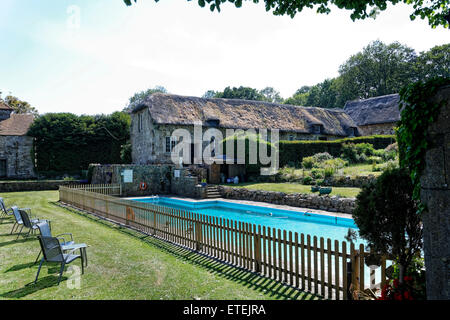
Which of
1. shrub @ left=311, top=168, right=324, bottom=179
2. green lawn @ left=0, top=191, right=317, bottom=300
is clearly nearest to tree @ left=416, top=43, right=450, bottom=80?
shrub @ left=311, top=168, right=324, bottom=179

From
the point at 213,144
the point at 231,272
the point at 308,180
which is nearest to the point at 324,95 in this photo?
the point at 213,144

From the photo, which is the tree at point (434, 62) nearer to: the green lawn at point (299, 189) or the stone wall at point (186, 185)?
the green lawn at point (299, 189)

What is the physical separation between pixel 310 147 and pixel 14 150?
29.7 meters

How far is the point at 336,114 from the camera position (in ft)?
123

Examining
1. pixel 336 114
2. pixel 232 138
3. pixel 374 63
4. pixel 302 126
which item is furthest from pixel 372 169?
pixel 374 63

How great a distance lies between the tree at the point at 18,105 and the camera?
151 feet

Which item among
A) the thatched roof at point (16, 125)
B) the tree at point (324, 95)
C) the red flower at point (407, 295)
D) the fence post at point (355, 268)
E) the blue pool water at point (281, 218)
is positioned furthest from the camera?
the tree at point (324, 95)

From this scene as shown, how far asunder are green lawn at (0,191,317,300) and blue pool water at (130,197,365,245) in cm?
518

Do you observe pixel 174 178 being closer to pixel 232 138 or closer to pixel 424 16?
pixel 232 138

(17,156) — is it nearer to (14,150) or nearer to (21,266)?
(14,150)

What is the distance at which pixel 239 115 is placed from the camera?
3069cm

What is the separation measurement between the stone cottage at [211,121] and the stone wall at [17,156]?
1093cm

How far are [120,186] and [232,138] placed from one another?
910cm

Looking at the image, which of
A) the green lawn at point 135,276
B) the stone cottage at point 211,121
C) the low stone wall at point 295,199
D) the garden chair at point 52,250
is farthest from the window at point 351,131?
the garden chair at point 52,250
